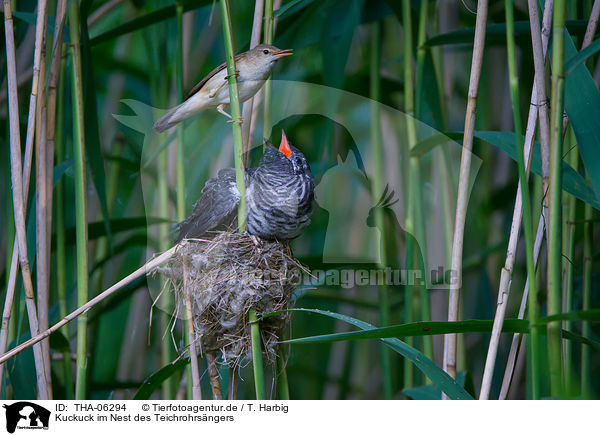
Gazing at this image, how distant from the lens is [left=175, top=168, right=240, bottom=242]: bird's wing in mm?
984

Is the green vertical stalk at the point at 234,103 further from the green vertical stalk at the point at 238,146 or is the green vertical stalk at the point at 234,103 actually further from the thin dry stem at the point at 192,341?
the thin dry stem at the point at 192,341

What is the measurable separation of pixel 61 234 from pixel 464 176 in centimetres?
90

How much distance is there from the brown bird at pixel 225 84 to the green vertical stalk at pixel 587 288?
2.44ft

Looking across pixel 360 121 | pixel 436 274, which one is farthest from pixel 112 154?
pixel 436 274

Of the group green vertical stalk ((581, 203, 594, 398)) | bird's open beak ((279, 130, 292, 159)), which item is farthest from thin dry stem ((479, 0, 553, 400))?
bird's open beak ((279, 130, 292, 159))

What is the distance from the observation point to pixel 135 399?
3.23 ft

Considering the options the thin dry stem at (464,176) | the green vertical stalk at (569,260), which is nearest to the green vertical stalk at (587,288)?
the green vertical stalk at (569,260)

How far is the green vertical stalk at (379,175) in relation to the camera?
111cm

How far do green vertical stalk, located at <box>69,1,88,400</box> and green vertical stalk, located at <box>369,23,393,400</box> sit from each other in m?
0.62

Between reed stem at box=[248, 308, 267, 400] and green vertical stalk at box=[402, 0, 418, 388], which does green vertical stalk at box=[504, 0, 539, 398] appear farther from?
reed stem at box=[248, 308, 267, 400]

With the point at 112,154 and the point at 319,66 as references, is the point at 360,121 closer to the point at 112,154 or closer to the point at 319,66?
the point at 319,66

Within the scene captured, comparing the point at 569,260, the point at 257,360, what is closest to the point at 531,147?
the point at 569,260

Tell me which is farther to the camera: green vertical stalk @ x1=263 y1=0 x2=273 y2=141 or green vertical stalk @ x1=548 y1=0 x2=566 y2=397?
green vertical stalk @ x1=263 y1=0 x2=273 y2=141

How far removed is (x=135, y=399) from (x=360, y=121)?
75 centimetres
